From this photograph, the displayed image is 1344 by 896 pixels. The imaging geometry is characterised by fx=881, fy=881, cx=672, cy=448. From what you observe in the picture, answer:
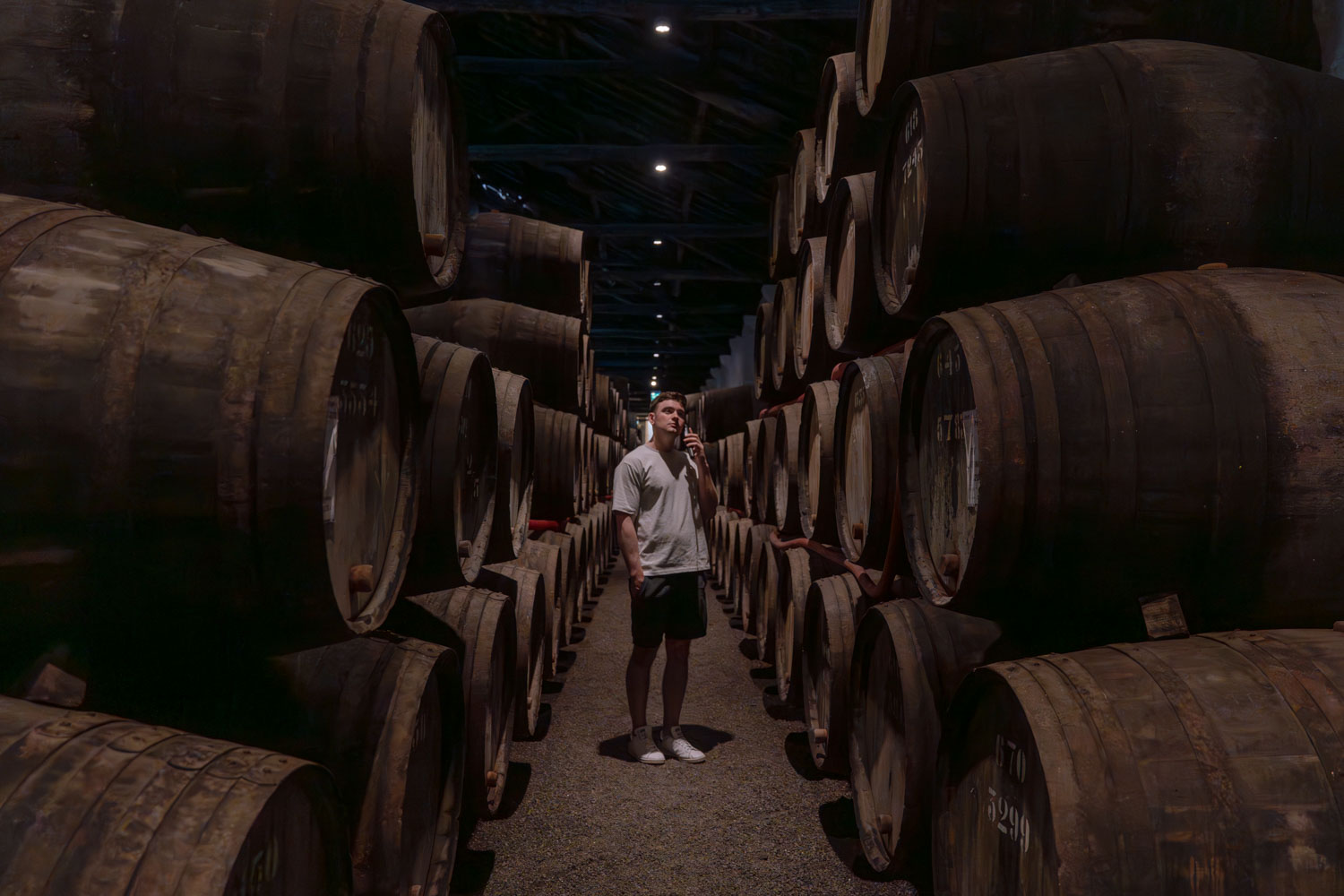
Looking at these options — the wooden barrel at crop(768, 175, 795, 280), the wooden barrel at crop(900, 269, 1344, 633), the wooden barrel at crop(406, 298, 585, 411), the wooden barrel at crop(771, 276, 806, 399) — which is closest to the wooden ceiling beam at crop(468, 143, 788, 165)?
the wooden barrel at crop(768, 175, 795, 280)

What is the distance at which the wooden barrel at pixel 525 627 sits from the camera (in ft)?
11.8

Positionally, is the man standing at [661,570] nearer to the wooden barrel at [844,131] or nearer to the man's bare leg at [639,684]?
the man's bare leg at [639,684]

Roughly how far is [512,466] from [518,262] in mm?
1802

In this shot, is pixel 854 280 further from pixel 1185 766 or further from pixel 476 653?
pixel 1185 766

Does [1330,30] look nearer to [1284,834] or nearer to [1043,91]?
[1043,91]

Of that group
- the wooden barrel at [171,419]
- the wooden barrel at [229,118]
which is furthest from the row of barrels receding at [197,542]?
the wooden barrel at [229,118]

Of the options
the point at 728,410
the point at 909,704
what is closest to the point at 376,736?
the point at 909,704

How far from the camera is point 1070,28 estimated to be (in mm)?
2443

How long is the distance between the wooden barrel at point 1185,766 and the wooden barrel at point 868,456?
1.03 meters

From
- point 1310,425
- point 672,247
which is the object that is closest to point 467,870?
point 1310,425

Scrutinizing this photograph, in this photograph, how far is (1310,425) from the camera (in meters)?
1.63

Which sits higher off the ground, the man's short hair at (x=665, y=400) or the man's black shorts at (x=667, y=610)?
the man's short hair at (x=665, y=400)

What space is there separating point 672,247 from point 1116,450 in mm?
14293

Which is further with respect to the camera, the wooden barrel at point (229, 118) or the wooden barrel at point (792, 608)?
the wooden barrel at point (792, 608)
